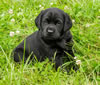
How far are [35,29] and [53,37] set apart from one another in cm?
119

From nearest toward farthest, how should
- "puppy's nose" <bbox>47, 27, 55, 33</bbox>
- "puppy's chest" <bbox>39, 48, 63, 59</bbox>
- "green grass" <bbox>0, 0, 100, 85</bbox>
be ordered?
"green grass" <bbox>0, 0, 100, 85</bbox>
"puppy's nose" <bbox>47, 27, 55, 33</bbox>
"puppy's chest" <bbox>39, 48, 63, 59</bbox>

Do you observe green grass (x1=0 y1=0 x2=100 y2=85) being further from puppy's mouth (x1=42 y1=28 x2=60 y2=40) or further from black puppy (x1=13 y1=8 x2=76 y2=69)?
puppy's mouth (x1=42 y1=28 x2=60 y2=40)

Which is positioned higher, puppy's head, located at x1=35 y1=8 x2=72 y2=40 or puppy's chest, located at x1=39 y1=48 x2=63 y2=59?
puppy's head, located at x1=35 y1=8 x2=72 y2=40

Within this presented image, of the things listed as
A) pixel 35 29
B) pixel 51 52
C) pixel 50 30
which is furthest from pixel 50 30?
pixel 35 29

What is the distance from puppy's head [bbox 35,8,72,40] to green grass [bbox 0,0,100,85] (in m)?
0.40

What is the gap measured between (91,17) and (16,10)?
1.61 metres

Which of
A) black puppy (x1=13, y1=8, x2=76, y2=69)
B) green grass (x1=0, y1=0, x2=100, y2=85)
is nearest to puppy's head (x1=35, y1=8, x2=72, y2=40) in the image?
black puppy (x1=13, y1=8, x2=76, y2=69)

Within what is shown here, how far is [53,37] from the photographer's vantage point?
2.63 meters

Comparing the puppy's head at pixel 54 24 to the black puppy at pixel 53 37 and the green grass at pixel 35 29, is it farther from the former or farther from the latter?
the green grass at pixel 35 29

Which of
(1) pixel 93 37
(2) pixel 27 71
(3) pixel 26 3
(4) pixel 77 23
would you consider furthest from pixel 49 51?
(3) pixel 26 3

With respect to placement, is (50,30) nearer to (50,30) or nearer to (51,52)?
(50,30)

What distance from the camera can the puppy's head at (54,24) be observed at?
103 inches

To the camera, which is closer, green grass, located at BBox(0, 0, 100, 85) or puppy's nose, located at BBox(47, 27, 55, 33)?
green grass, located at BBox(0, 0, 100, 85)

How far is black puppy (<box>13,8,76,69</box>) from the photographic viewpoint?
2.64 meters
